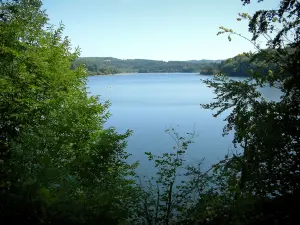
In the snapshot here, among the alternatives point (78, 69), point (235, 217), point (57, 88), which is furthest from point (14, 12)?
point (235, 217)

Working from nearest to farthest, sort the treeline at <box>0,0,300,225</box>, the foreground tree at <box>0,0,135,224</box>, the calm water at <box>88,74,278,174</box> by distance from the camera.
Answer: the foreground tree at <box>0,0,135,224</box>, the treeline at <box>0,0,300,225</box>, the calm water at <box>88,74,278,174</box>

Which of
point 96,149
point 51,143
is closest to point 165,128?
point 96,149

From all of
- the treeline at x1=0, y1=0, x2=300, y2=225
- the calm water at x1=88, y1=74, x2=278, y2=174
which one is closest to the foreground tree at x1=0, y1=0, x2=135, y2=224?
the treeline at x1=0, y1=0, x2=300, y2=225

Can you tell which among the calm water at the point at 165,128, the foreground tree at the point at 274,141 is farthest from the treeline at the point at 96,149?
the calm water at the point at 165,128

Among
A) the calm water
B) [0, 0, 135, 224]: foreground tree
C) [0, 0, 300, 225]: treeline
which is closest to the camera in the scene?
[0, 0, 135, 224]: foreground tree

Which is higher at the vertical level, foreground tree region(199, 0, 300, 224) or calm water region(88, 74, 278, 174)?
foreground tree region(199, 0, 300, 224)

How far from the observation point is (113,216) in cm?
477

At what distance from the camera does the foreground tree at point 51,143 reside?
173 inches

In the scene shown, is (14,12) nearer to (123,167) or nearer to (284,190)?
(123,167)

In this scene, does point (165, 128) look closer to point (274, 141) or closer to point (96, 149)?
point (96, 149)

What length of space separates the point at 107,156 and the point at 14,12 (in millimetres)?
9721

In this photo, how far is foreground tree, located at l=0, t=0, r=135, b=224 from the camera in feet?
14.4

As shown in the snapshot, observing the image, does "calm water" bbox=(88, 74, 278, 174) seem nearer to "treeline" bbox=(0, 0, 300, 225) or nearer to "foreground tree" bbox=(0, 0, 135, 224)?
"foreground tree" bbox=(0, 0, 135, 224)

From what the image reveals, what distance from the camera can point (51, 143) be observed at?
274 inches
